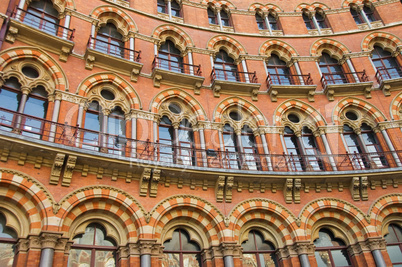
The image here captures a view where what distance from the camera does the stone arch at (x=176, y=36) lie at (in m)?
17.1

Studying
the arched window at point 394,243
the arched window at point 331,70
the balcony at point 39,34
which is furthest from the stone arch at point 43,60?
the arched window at point 394,243

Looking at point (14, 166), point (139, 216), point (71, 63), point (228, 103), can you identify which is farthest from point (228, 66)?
point (14, 166)

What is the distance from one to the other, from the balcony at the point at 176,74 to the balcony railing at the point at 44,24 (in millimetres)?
3677

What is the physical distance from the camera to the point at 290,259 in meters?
11.9

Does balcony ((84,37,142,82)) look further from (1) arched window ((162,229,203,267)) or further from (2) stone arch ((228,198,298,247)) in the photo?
(2) stone arch ((228,198,298,247))

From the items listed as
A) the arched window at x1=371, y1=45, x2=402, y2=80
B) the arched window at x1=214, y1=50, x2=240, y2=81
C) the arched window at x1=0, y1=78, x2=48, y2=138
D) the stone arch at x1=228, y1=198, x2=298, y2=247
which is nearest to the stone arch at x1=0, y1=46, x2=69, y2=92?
the arched window at x1=0, y1=78, x2=48, y2=138

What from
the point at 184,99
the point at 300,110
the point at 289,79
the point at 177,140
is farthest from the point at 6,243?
the point at 289,79

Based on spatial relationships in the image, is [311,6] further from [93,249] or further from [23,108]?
[93,249]

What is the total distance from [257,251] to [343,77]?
10513 millimetres

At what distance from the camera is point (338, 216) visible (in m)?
13.0

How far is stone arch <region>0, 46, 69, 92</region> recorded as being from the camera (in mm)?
12203

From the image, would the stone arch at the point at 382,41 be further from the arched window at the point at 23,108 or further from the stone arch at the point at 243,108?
the arched window at the point at 23,108

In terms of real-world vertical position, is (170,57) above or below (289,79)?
above

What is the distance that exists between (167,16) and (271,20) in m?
6.37
